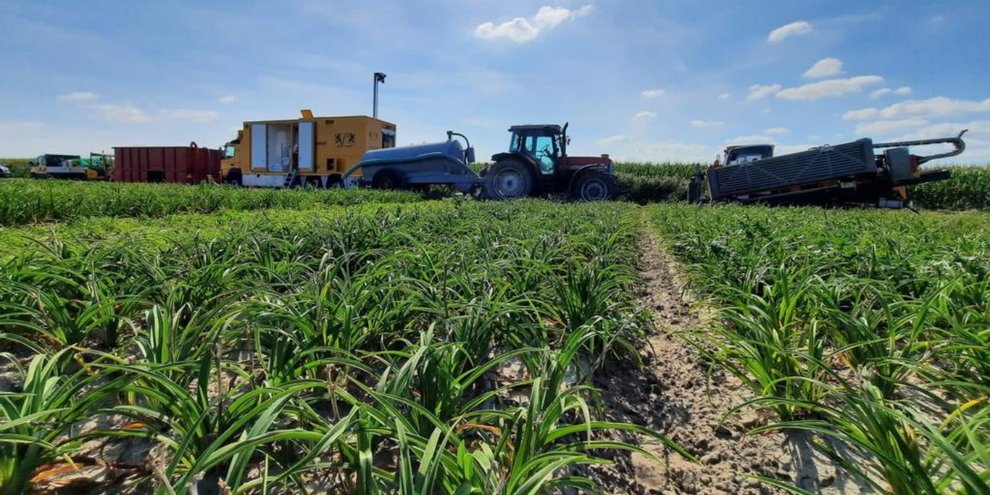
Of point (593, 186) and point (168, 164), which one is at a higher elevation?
point (168, 164)

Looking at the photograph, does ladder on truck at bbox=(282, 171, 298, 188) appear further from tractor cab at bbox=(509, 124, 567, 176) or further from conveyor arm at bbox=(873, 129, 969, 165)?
conveyor arm at bbox=(873, 129, 969, 165)

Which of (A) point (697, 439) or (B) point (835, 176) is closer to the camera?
(A) point (697, 439)

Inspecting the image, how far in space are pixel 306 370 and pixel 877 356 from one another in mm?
2277

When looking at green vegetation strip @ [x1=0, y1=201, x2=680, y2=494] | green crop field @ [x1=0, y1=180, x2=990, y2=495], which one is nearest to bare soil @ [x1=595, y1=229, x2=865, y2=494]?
green crop field @ [x1=0, y1=180, x2=990, y2=495]

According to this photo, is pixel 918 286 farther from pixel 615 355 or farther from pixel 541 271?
pixel 541 271

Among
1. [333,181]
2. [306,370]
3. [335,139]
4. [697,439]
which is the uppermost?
[335,139]

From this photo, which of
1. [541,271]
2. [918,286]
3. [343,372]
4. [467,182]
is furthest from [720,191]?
[343,372]

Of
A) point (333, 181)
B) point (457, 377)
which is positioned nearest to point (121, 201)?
point (457, 377)

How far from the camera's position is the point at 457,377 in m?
1.56

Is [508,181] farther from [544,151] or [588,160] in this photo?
→ [588,160]

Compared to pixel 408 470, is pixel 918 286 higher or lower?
higher

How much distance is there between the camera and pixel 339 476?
4.23 ft

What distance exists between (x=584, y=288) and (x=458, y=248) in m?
1.22

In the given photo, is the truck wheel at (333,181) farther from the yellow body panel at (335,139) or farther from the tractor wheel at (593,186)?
the tractor wheel at (593,186)
